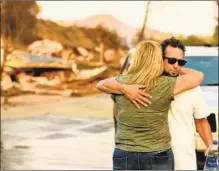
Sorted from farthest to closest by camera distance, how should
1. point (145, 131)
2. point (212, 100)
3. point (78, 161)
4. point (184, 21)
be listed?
1. point (184, 21)
2. point (78, 161)
3. point (212, 100)
4. point (145, 131)

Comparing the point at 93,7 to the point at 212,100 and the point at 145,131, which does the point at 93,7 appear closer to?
the point at 212,100

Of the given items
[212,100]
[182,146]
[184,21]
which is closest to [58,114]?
[184,21]

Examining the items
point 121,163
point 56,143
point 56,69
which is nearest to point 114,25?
point 56,69

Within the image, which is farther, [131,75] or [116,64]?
[116,64]

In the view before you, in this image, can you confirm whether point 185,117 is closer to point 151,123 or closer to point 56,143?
point 151,123

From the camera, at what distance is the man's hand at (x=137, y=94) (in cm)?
464

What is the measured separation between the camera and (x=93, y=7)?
1505 centimetres

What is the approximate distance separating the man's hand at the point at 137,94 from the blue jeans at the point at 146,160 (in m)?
0.31

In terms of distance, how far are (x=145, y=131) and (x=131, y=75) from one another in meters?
0.37

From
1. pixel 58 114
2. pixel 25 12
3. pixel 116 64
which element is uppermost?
pixel 25 12

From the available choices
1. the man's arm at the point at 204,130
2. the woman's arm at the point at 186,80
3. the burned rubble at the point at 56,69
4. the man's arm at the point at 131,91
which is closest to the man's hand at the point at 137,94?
the man's arm at the point at 131,91

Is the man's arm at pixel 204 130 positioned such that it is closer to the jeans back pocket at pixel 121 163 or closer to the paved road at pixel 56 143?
the jeans back pocket at pixel 121 163

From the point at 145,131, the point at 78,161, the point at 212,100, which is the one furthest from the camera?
the point at 78,161

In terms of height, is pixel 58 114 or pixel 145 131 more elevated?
pixel 145 131
